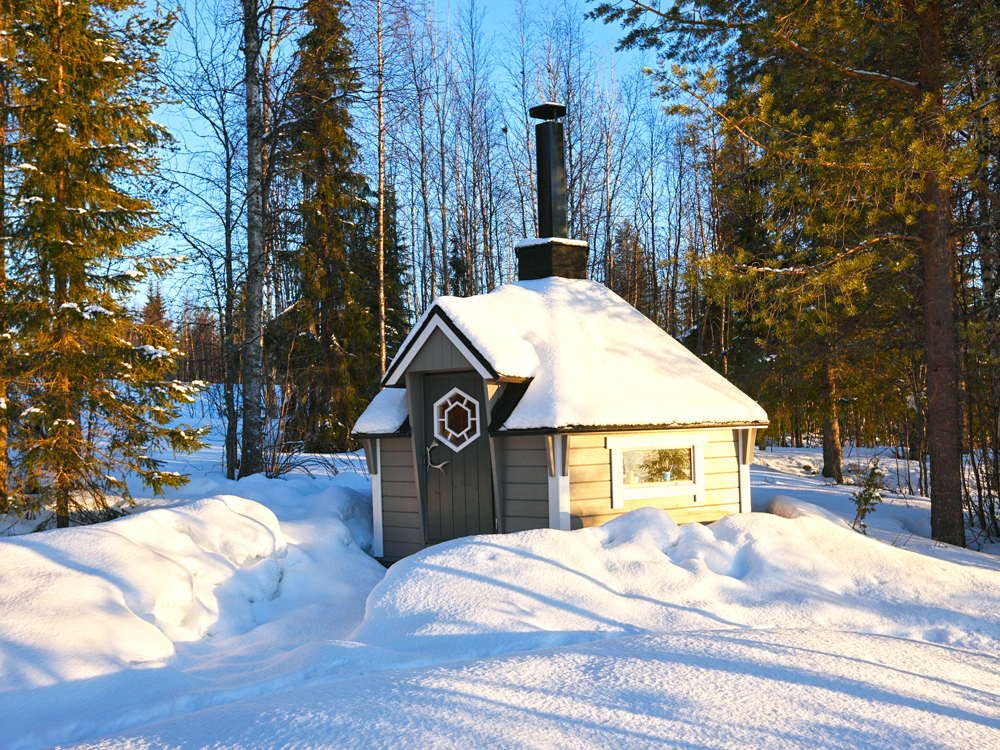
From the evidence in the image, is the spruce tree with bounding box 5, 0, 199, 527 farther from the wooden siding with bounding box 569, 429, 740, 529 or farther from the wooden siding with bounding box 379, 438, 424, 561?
the wooden siding with bounding box 569, 429, 740, 529

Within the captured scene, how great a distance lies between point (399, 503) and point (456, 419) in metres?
1.36

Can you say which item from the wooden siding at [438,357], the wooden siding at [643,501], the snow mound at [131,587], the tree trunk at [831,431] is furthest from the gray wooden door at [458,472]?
the tree trunk at [831,431]

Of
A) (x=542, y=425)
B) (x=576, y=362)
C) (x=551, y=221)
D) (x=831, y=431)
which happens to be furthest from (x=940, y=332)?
(x=831, y=431)

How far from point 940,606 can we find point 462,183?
19.2 m

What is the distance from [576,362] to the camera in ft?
26.4

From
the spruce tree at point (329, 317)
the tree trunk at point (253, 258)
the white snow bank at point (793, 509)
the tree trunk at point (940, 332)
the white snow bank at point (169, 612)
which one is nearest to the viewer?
the white snow bank at point (169, 612)

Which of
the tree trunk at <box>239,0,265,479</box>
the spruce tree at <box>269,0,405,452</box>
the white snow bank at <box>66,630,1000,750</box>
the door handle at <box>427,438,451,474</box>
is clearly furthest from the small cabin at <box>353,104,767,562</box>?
the spruce tree at <box>269,0,405,452</box>

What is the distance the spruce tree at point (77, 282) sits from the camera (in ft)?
27.2

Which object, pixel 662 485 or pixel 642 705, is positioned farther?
pixel 662 485

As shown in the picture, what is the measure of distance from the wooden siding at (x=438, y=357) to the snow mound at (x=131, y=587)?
2560 mm

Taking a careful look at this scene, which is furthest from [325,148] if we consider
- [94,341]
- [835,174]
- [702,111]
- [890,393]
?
[890,393]

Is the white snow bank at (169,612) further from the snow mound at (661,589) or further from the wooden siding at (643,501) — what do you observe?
the wooden siding at (643,501)

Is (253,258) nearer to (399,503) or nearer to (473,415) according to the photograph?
(399,503)

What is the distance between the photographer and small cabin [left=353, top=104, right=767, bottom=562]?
742 centimetres
